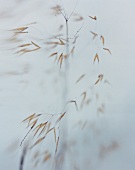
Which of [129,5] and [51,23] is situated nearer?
[51,23]

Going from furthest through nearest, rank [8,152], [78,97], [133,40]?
[133,40] → [78,97] → [8,152]

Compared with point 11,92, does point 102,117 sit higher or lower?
lower

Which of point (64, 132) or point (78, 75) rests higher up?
point (78, 75)

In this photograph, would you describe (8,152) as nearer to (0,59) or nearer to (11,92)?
(11,92)

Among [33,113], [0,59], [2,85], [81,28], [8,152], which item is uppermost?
[81,28]

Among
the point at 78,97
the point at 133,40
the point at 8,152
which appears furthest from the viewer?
the point at 133,40

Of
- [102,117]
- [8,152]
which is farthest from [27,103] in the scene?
[102,117]

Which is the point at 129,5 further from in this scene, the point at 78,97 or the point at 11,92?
the point at 11,92
